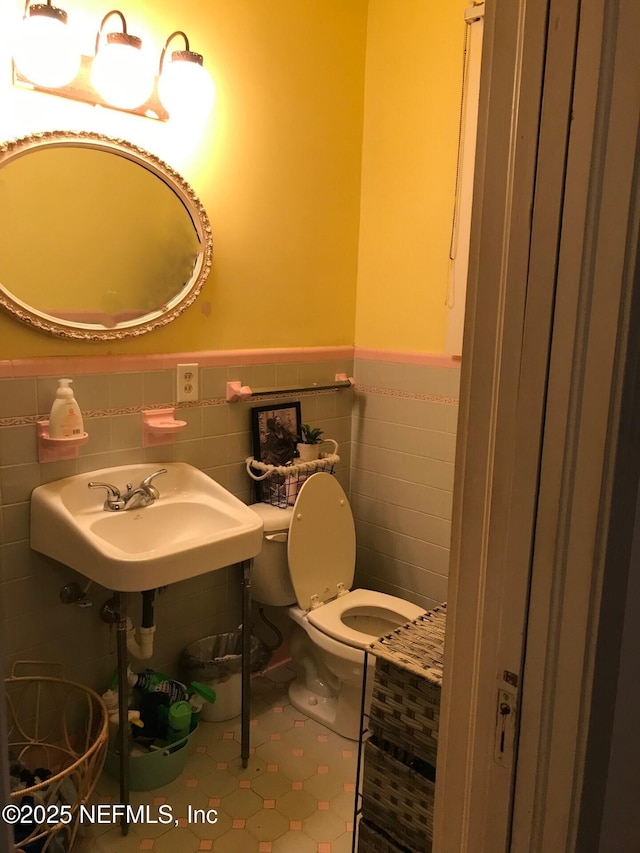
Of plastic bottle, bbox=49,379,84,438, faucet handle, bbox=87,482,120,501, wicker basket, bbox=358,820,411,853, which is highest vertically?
plastic bottle, bbox=49,379,84,438

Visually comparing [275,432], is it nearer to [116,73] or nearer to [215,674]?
[215,674]

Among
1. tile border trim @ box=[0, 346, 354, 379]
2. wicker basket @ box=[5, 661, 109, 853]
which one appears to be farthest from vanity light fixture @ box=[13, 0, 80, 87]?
wicker basket @ box=[5, 661, 109, 853]

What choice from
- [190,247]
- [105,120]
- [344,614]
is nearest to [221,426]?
[190,247]

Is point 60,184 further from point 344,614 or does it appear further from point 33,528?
point 344,614

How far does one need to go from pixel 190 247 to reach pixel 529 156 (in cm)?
151

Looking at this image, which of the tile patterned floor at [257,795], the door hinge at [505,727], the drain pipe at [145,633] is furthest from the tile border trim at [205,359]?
the door hinge at [505,727]

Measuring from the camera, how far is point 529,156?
0.69m

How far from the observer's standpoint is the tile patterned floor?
1.76 m

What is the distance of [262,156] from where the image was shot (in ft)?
7.27

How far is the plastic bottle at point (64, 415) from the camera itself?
1.75 m

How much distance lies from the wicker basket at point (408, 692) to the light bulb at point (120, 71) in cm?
156

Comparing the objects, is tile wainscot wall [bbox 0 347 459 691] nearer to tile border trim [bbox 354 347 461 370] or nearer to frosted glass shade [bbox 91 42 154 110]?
tile border trim [bbox 354 347 461 370]

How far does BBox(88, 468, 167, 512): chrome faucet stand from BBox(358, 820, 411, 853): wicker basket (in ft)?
3.31

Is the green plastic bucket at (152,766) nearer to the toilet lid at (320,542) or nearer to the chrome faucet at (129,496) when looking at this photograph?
the toilet lid at (320,542)
